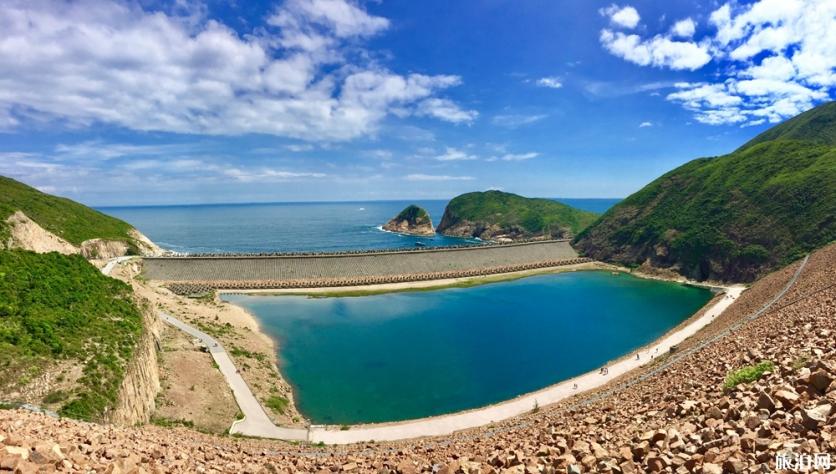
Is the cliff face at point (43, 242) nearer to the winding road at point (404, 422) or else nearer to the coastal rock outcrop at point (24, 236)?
the coastal rock outcrop at point (24, 236)

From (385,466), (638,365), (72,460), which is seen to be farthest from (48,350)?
(638,365)

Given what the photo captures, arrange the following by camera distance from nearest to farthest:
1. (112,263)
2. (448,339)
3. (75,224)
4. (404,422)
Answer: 1. (404,422)
2. (448,339)
3. (112,263)
4. (75,224)

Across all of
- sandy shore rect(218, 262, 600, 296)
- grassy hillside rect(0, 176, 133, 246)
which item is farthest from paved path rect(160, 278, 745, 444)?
grassy hillside rect(0, 176, 133, 246)

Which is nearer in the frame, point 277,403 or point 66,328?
point 66,328

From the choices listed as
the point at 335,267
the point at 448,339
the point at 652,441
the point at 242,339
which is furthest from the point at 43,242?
the point at 652,441

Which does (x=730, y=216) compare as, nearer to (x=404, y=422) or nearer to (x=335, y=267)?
(x=335, y=267)

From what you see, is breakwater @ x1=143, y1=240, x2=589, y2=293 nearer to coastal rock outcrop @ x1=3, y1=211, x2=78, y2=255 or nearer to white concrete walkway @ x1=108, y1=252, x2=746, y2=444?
coastal rock outcrop @ x1=3, y1=211, x2=78, y2=255

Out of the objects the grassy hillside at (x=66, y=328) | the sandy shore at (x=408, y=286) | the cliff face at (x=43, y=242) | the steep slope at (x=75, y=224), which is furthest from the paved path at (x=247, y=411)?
the steep slope at (x=75, y=224)
